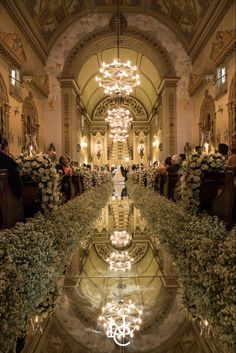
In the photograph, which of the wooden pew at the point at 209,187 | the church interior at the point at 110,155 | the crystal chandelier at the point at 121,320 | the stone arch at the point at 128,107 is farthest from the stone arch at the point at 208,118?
the stone arch at the point at 128,107

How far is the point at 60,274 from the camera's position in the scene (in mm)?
5043

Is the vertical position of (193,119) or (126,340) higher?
(193,119)

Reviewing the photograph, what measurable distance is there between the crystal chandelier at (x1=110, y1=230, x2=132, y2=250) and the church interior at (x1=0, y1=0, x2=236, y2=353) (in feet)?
0.18

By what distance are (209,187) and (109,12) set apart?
53.0ft

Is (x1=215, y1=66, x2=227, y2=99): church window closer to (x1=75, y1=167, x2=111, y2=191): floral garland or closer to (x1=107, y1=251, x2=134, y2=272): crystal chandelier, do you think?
(x1=75, y1=167, x2=111, y2=191): floral garland

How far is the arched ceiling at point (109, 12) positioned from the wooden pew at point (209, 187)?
1080 cm

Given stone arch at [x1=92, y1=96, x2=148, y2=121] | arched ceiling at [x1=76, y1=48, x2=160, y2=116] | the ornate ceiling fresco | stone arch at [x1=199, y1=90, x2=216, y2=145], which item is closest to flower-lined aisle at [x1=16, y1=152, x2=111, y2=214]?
stone arch at [x1=199, y1=90, x2=216, y2=145]

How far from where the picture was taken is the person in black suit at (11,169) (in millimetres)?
5215

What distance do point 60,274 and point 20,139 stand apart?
37.9ft

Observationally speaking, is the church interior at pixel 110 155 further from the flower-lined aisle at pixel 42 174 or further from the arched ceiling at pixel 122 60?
the arched ceiling at pixel 122 60

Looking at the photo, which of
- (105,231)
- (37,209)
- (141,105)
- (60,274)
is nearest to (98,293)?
(60,274)

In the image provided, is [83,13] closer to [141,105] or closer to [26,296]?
[141,105]

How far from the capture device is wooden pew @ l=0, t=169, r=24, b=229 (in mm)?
4962

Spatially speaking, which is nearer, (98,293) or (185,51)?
(98,293)
